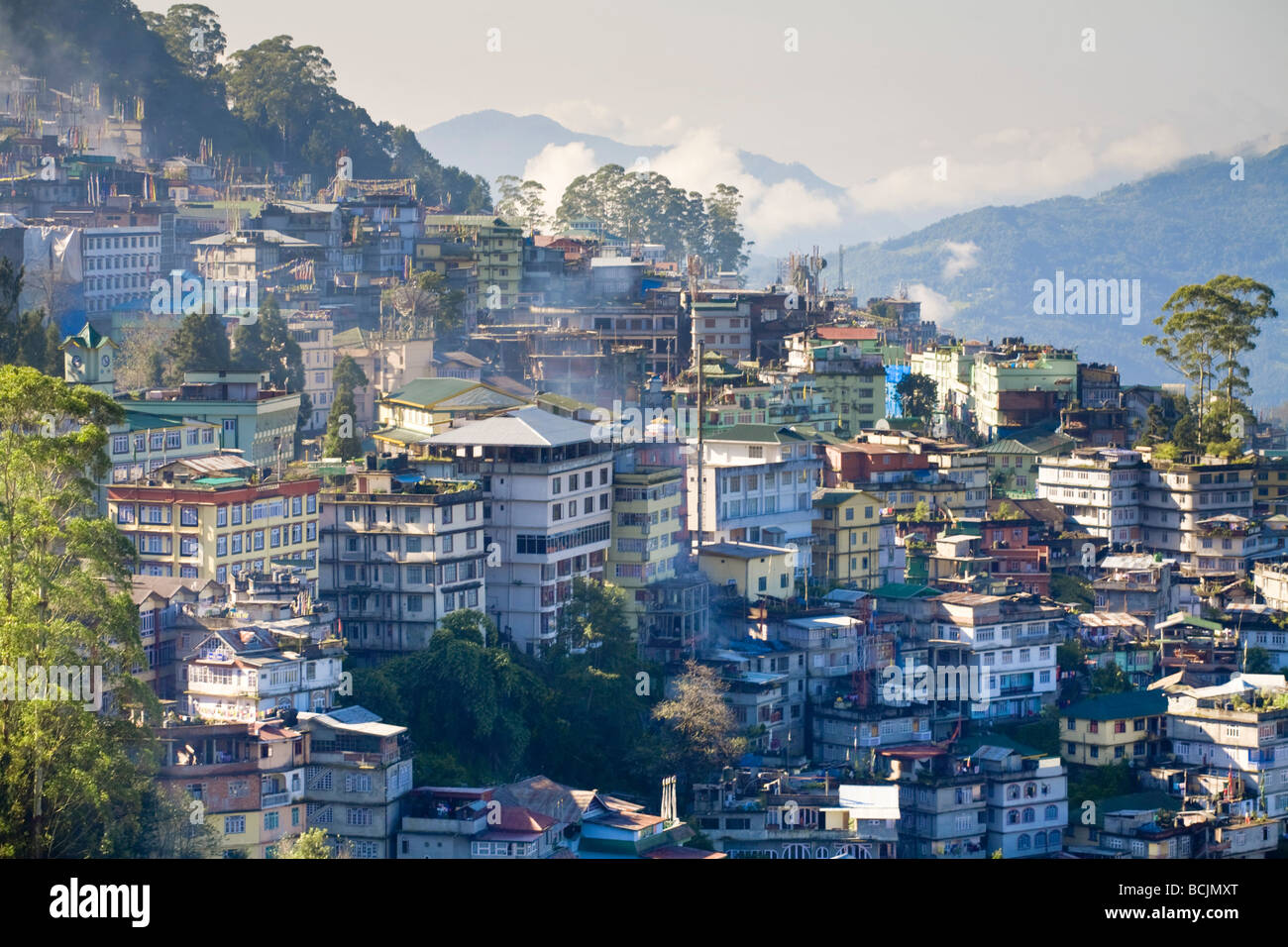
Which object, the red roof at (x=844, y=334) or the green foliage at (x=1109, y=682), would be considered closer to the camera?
the green foliage at (x=1109, y=682)

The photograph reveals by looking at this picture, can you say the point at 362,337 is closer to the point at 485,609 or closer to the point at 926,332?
the point at 485,609

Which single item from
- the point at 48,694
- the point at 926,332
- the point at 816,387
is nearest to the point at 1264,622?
the point at 816,387

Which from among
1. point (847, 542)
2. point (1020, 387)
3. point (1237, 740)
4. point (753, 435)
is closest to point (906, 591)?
point (847, 542)

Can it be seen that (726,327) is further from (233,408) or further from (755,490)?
(233,408)

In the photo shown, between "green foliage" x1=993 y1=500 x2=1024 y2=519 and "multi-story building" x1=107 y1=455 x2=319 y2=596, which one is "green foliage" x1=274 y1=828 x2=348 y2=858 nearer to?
"multi-story building" x1=107 y1=455 x2=319 y2=596

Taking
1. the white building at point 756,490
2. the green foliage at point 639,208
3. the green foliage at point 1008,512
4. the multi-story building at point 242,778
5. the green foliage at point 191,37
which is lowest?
the multi-story building at point 242,778

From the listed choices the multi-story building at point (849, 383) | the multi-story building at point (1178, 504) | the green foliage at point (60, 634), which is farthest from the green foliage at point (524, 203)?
the green foliage at point (60, 634)

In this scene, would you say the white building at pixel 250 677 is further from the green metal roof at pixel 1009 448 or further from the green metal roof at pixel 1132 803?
the green metal roof at pixel 1009 448
